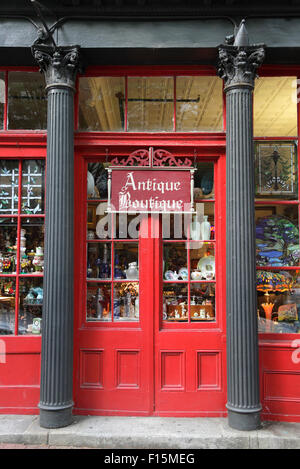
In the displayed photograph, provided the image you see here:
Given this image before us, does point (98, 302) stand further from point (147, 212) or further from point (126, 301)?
point (147, 212)

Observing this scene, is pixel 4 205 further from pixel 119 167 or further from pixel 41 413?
pixel 41 413

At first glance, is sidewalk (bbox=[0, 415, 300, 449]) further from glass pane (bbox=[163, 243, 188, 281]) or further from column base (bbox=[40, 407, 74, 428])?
glass pane (bbox=[163, 243, 188, 281])

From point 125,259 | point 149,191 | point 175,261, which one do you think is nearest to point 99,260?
point 125,259

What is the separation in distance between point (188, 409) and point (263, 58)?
4391 millimetres

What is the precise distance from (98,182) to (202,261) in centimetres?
175

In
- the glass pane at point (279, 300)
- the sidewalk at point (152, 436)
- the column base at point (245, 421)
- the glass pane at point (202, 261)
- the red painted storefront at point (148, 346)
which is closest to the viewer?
the sidewalk at point (152, 436)

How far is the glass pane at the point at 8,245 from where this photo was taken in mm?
5203

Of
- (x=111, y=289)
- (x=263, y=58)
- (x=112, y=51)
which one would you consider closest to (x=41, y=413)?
(x=111, y=289)

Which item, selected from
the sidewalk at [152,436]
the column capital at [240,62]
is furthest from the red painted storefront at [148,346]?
the column capital at [240,62]

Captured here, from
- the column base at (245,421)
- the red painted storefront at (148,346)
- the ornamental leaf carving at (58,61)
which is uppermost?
the ornamental leaf carving at (58,61)

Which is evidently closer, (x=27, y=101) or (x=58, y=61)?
(x=58, y=61)

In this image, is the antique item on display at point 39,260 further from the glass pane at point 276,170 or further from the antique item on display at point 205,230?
the glass pane at point 276,170

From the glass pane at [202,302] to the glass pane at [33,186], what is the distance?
2.32m

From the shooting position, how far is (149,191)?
507 cm
